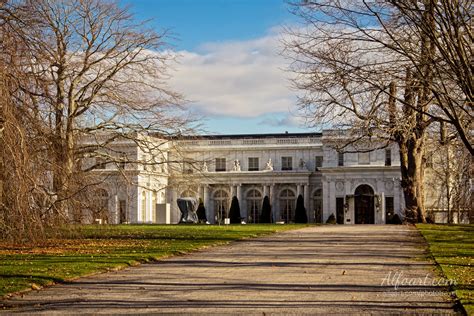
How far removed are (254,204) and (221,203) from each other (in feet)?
12.9

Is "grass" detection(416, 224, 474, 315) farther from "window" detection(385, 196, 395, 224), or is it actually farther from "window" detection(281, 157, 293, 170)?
"window" detection(281, 157, 293, 170)

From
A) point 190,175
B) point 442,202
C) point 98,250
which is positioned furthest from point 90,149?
point 442,202

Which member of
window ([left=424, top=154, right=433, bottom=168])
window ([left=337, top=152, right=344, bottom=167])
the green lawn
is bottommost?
the green lawn

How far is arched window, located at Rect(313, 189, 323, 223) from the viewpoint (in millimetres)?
89000

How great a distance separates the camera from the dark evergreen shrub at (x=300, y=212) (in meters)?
84.5

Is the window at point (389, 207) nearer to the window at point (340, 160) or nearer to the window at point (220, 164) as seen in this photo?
the window at point (340, 160)

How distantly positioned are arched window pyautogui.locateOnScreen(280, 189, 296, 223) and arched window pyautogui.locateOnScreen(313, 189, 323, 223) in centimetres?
240

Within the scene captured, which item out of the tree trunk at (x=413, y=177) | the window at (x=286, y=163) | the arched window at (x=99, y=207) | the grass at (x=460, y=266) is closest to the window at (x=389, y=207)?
the window at (x=286, y=163)

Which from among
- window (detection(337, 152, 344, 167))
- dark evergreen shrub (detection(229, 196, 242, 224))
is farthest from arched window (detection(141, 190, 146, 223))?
window (detection(337, 152, 344, 167))

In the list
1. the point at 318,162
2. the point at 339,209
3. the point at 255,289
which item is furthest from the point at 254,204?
the point at 255,289

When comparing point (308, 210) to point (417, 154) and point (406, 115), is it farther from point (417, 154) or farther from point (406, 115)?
point (406, 115)

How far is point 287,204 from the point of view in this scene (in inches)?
3583

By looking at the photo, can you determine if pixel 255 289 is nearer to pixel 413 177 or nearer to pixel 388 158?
pixel 413 177

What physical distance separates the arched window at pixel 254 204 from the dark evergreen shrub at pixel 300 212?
724 cm
